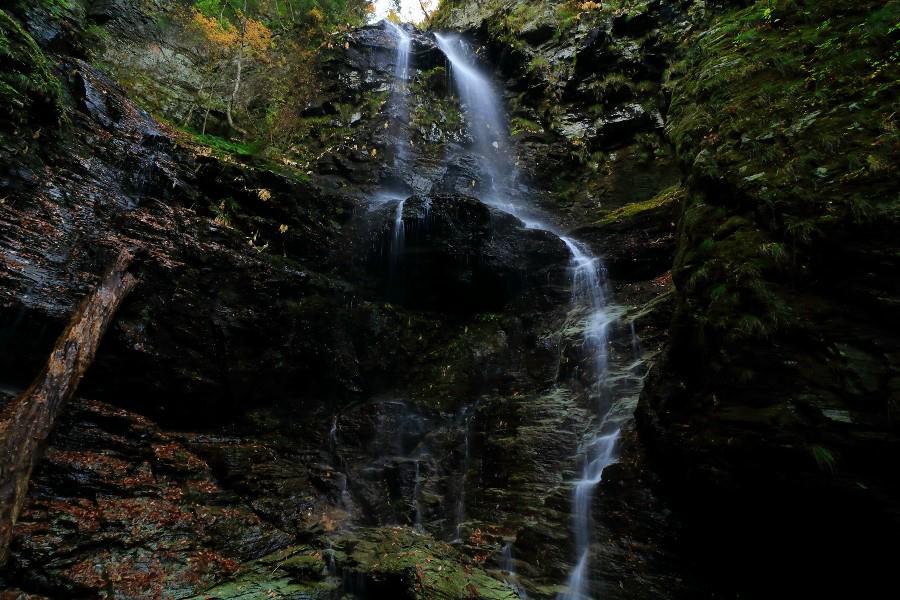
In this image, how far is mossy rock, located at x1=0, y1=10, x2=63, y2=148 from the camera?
704cm

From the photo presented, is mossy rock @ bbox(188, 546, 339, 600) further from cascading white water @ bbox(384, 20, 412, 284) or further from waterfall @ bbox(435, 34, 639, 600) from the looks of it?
cascading white water @ bbox(384, 20, 412, 284)

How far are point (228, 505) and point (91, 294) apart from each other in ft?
12.9

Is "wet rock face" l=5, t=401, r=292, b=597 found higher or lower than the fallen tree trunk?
lower

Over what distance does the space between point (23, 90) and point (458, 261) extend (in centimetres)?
897

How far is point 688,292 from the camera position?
205 inches

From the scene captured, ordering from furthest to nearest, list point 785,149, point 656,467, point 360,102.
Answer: point 360,102, point 656,467, point 785,149

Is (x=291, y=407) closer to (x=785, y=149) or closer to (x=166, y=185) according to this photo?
(x=166, y=185)

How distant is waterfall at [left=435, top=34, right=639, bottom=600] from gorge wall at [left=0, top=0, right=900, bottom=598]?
18 cm

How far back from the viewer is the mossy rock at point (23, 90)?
704 centimetres

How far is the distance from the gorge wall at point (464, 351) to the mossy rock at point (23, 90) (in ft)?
0.16

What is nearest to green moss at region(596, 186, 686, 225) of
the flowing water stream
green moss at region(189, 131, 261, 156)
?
the flowing water stream

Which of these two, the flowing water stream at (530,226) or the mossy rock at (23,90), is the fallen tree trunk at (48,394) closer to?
the mossy rock at (23,90)

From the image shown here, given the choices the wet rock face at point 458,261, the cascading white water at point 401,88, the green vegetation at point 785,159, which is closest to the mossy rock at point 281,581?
the green vegetation at point 785,159

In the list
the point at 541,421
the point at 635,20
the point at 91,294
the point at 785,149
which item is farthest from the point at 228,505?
the point at 635,20
